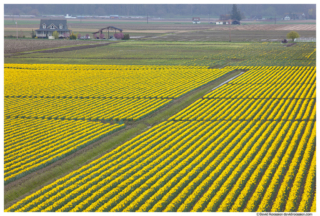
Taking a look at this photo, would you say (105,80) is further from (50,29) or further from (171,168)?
(50,29)

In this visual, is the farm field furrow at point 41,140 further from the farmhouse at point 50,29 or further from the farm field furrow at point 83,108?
the farmhouse at point 50,29

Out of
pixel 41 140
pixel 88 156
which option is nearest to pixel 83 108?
pixel 41 140

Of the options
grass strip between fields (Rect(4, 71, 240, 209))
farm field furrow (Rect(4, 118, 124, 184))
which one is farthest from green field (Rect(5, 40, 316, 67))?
farm field furrow (Rect(4, 118, 124, 184))

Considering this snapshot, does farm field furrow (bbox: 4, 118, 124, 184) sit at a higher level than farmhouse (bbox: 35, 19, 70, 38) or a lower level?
lower

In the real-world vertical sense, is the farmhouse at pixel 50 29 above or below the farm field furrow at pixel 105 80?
above

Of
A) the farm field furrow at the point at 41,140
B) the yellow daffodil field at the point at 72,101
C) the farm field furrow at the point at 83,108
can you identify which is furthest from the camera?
the farm field furrow at the point at 83,108

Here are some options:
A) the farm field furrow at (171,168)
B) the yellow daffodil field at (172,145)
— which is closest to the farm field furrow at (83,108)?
the yellow daffodil field at (172,145)

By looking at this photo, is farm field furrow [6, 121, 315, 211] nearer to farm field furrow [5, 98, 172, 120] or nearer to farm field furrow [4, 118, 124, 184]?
farm field furrow [4, 118, 124, 184]
